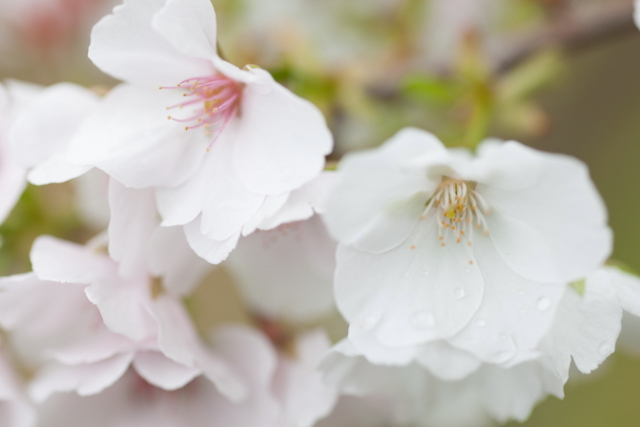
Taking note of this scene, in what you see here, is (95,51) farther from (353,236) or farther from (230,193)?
(353,236)

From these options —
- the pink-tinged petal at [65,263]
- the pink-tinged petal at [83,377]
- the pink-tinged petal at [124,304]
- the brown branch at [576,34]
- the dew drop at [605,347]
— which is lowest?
the pink-tinged petal at [83,377]

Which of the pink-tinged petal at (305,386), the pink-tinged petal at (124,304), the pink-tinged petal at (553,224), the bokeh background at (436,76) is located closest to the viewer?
the pink-tinged petal at (553,224)

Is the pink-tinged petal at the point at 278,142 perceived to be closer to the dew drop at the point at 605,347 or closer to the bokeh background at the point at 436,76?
the bokeh background at the point at 436,76

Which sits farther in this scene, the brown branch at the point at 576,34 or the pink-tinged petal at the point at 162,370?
the brown branch at the point at 576,34

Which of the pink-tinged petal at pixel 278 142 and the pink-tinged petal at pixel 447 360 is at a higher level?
the pink-tinged petal at pixel 278 142

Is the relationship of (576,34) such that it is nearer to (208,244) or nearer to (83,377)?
(208,244)

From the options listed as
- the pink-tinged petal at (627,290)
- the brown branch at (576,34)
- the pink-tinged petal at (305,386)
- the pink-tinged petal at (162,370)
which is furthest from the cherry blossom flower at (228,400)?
the brown branch at (576,34)

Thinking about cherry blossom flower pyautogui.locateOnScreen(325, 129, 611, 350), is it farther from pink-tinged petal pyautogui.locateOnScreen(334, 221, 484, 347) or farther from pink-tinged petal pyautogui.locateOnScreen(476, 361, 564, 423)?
pink-tinged petal pyautogui.locateOnScreen(476, 361, 564, 423)
